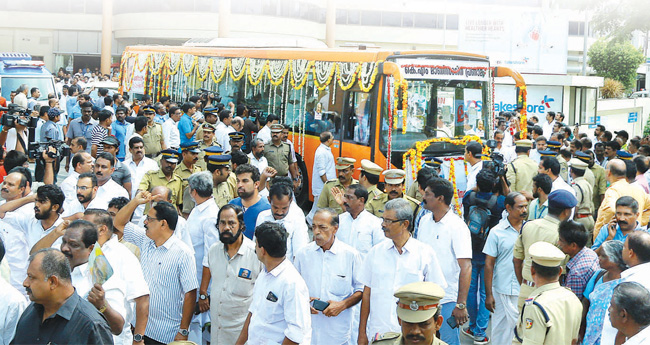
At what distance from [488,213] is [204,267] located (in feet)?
10.1

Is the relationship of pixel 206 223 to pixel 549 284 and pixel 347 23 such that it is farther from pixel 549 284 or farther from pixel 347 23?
pixel 347 23

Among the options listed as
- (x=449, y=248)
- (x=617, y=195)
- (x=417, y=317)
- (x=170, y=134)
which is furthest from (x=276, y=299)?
(x=170, y=134)

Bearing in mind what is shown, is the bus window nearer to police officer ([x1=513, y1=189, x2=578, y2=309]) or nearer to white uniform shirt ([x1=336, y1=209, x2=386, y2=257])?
white uniform shirt ([x1=336, y1=209, x2=386, y2=257])

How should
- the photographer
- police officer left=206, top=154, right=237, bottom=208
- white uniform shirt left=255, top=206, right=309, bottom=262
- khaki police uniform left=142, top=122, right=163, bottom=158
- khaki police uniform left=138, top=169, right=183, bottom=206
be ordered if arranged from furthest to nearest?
khaki police uniform left=142, top=122, right=163, bottom=158 < the photographer < khaki police uniform left=138, top=169, right=183, bottom=206 < police officer left=206, top=154, right=237, bottom=208 < white uniform shirt left=255, top=206, right=309, bottom=262

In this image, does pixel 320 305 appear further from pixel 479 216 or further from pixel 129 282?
pixel 479 216

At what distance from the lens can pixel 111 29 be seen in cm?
4881

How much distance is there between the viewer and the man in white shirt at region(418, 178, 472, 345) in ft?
20.9

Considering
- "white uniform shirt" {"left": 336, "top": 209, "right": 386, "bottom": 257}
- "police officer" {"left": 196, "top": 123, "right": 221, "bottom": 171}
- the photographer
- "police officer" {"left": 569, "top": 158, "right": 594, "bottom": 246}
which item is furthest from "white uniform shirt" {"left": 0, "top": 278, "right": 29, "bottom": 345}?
the photographer

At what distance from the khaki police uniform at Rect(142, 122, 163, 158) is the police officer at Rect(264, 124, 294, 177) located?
1.85m

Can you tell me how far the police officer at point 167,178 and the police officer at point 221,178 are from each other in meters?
0.42

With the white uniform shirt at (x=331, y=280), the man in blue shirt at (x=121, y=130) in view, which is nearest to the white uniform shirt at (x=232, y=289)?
the white uniform shirt at (x=331, y=280)

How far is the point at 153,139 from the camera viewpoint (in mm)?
12203

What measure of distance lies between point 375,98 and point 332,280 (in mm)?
6266

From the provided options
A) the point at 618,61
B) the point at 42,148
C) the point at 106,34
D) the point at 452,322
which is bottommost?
the point at 452,322
